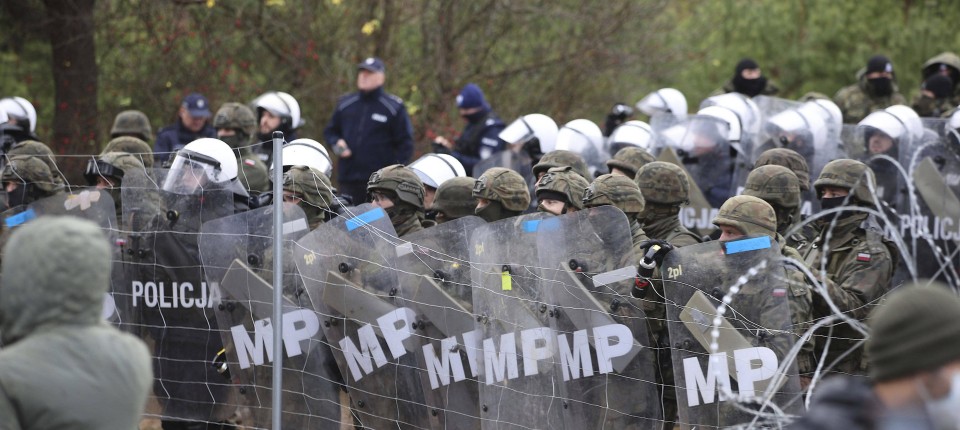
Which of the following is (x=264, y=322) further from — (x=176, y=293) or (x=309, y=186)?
(x=309, y=186)

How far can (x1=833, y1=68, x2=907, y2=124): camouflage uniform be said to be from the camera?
1209 centimetres

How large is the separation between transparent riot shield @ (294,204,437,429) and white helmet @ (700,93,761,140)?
15.1 feet

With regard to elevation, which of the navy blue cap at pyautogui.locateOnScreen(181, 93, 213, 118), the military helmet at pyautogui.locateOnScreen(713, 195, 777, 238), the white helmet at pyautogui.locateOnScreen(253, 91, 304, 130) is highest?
the navy blue cap at pyautogui.locateOnScreen(181, 93, 213, 118)

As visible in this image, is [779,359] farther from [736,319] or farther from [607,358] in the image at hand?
[607,358]

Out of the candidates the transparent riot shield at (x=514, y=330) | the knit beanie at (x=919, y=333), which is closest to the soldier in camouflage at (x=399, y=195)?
the transparent riot shield at (x=514, y=330)

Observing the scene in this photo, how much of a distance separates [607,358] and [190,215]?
2.22 meters

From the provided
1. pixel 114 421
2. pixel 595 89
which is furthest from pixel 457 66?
pixel 114 421

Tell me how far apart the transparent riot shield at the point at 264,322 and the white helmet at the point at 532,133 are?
4263 millimetres

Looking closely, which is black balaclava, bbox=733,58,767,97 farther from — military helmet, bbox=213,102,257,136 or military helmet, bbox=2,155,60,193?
military helmet, bbox=2,155,60,193

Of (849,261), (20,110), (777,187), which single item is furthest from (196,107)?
(849,261)

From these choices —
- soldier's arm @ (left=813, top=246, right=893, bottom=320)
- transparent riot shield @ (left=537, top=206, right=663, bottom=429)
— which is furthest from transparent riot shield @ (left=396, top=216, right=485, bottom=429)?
soldier's arm @ (left=813, top=246, right=893, bottom=320)

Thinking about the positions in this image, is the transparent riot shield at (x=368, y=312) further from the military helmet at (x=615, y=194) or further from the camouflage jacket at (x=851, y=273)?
the camouflage jacket at (x=851, y=273)

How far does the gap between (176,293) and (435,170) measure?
215cm

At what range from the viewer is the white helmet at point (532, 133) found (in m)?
10.0
